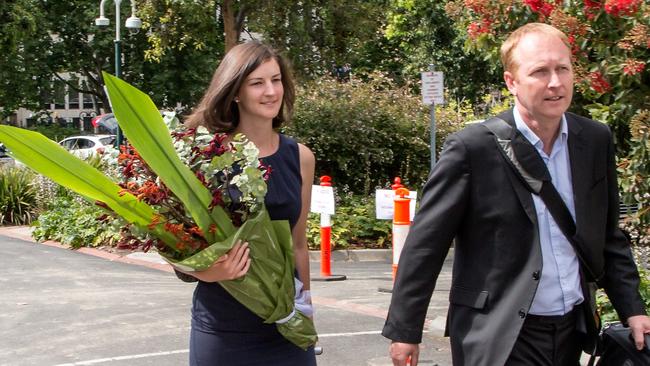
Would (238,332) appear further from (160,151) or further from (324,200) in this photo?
(324,200)

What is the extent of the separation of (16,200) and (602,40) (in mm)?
13886

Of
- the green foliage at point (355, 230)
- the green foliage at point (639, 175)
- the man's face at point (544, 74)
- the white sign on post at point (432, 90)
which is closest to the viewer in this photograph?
the man's face at point (544, 74)

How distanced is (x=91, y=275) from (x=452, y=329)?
9.06m

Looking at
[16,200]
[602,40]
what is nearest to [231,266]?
[602,40]

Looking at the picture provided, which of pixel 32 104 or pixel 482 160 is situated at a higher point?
pixel 32 104

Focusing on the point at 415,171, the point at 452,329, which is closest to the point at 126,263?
the point at 415,171

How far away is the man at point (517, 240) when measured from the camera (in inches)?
121

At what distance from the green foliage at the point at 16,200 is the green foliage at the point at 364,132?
531 centimetres

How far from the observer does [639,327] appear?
10.5 feet

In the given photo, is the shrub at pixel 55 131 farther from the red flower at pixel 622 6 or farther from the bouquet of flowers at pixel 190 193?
the bouquet of flowers at pixel 190 193

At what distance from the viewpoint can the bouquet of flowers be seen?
9.43ft

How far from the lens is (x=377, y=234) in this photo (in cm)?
1483

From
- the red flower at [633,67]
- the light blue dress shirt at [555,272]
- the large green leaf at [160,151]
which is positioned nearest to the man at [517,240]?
the light blue dress shirt at [555,272]

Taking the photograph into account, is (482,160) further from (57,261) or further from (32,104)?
(32,104)
